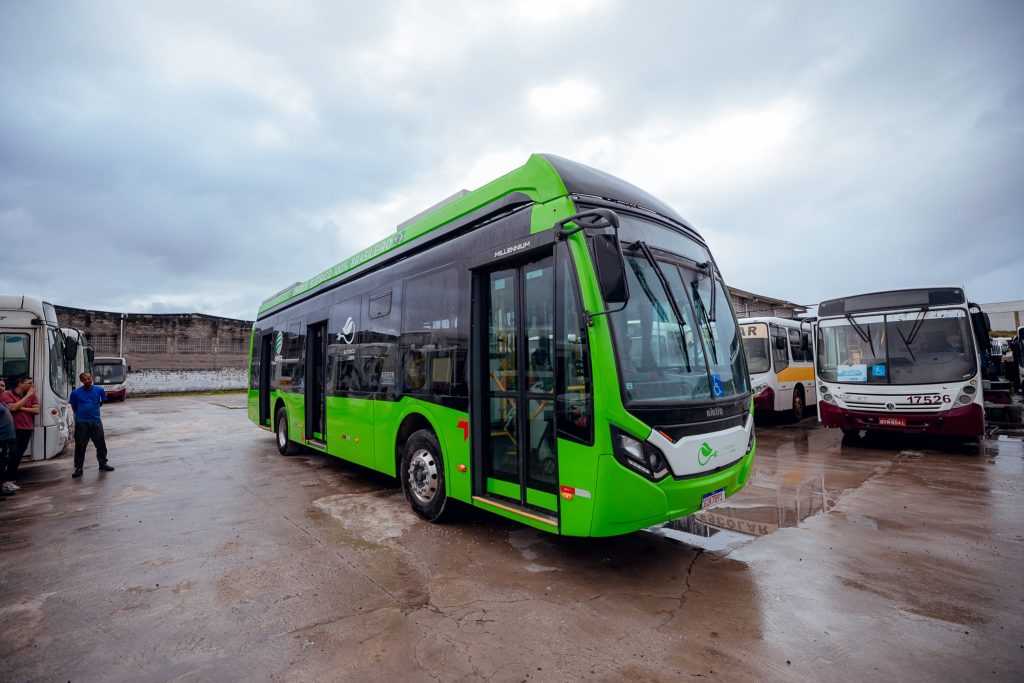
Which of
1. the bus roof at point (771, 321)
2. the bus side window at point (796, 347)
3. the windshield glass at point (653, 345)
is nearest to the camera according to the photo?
the windshield glass at point (653, 345)

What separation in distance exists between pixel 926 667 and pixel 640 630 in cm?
158

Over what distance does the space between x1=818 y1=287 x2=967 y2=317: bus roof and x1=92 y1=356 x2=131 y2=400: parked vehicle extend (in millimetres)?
34658

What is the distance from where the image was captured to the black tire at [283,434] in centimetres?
1037

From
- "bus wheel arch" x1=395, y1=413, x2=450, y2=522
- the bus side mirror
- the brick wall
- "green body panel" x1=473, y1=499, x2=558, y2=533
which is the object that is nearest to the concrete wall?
the brick wall

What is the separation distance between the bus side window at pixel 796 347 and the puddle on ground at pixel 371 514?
1266cm

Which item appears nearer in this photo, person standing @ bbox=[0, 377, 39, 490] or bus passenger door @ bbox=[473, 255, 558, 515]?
bus passenger door @ bbox=[473, 255, 558, 515]

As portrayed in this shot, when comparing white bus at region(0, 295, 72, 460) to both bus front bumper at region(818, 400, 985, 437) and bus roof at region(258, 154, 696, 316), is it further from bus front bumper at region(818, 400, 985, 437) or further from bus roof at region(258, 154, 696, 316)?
bus front bumper at region(818, 400, 985, 437)

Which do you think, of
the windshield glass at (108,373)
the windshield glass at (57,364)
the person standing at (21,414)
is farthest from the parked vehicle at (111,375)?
the person standing at (21,414)

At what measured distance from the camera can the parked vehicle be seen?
93.9 feet

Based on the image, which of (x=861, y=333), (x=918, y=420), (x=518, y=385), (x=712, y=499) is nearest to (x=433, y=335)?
(x=518, y=385)

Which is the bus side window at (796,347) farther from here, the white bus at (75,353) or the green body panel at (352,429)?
the white bus at (75,353)

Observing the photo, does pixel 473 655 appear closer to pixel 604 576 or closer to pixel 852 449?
pixel 604 576

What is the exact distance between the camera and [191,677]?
9.48 feet

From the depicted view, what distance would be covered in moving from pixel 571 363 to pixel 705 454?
1323 millimetres
